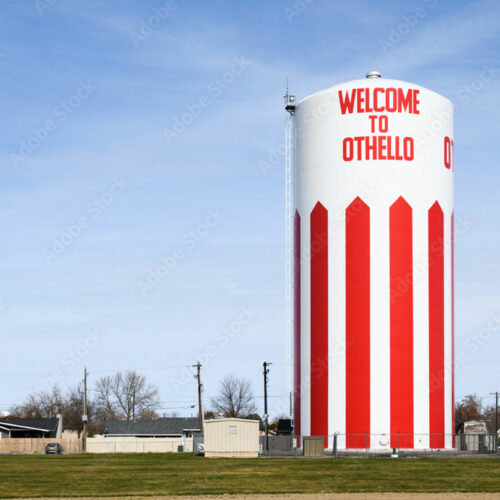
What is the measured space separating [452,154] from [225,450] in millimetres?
23552

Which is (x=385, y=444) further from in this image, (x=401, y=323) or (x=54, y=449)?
(x=54, y=449)

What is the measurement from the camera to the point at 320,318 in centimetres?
5491

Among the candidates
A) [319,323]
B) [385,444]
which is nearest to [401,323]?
[319,323]

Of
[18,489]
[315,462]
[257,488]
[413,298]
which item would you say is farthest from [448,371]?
[18,489]

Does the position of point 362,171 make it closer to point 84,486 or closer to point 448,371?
point 448,371

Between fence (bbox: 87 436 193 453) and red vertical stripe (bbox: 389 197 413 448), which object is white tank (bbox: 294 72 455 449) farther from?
fence (bbox: 87 436 193 453)

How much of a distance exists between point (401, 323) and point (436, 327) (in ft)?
8.25

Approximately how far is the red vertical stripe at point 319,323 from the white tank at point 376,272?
0.06 m

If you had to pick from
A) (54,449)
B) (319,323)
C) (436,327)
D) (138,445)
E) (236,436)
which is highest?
(319,323)

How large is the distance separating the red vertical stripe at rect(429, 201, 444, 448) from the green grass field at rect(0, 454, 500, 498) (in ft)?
19.1

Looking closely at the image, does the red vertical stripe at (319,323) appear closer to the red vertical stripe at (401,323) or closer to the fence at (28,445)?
the red vertical stripe at (401,323)

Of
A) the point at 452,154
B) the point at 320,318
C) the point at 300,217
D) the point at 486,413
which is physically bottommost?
the point at 486,413

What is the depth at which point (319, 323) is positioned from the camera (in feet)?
180

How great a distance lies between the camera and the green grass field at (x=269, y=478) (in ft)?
99.9
